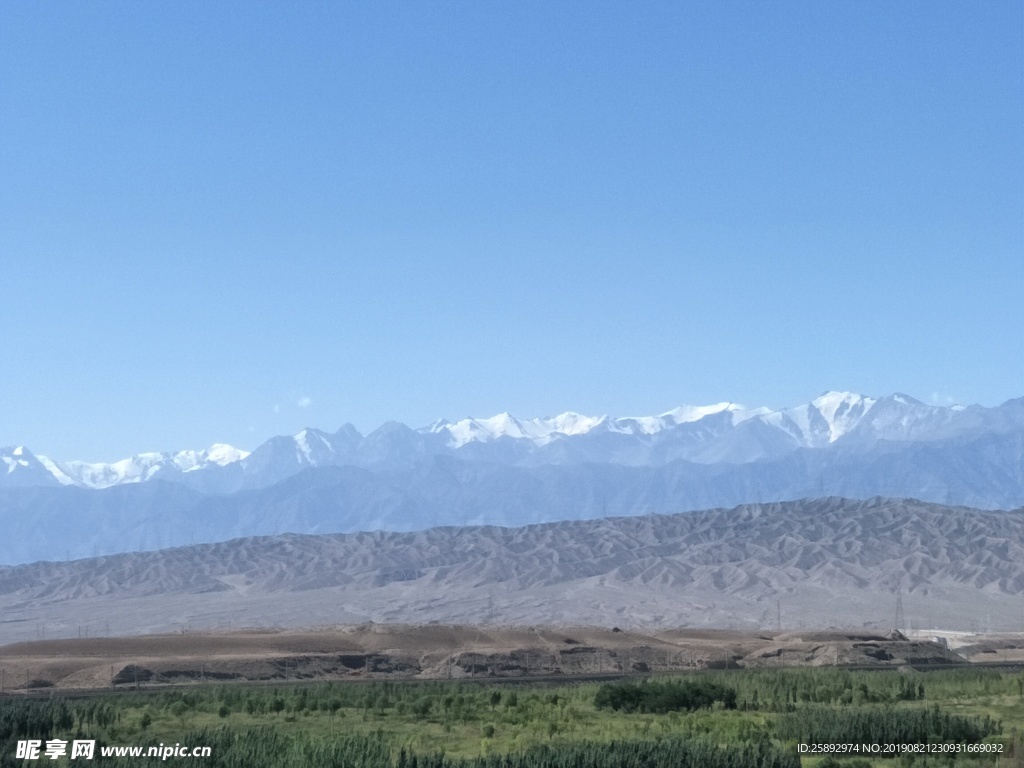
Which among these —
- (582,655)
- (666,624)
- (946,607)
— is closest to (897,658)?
(582,655)

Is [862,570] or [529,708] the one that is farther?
[862,570]

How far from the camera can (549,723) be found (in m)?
37.3

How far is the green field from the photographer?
2828cm

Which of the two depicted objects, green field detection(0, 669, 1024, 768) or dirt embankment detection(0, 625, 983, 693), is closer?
green field detection(0, 669, 1024, 768)

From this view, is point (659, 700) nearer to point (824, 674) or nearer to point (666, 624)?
point (824, 674)

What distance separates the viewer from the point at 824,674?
55875mm

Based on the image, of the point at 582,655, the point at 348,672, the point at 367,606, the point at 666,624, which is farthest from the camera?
the point at 367,606

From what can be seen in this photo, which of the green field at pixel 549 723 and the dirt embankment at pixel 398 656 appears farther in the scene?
the dirt embankment at pixel 398 656

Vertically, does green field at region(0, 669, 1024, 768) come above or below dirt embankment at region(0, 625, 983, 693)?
above

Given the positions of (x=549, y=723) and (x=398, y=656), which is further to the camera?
(x=398, y=656)

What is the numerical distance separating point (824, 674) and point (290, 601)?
149m

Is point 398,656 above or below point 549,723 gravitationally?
below

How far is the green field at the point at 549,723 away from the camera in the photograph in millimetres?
Answer: 28281

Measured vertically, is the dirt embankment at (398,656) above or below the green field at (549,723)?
below
